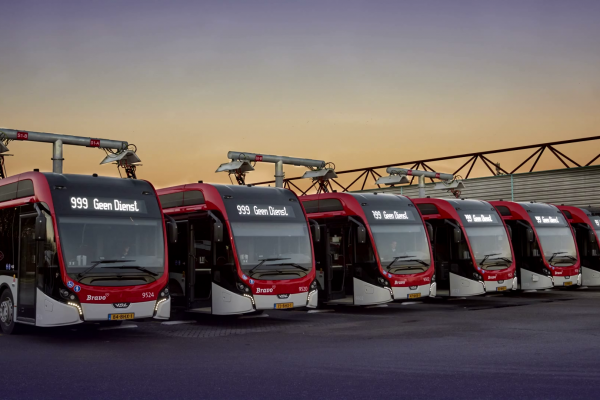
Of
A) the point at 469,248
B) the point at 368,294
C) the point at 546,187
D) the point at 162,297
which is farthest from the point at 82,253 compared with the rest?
the point at 546,187

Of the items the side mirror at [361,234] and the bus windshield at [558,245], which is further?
the bus windshield at [558,245]

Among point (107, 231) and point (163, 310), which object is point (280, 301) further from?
point (107, 231)

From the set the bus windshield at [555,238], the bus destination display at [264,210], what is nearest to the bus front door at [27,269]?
the bus destination display at [264,210]

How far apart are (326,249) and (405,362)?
9.09 metres

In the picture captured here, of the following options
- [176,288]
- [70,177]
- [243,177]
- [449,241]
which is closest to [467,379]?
[70,177]

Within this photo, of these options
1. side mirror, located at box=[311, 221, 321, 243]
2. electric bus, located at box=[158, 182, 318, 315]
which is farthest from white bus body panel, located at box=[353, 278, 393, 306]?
electric bus, located at box=[158, 182, 318, 315]

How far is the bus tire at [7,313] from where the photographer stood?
45.4 feet

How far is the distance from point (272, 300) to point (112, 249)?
3.70 m

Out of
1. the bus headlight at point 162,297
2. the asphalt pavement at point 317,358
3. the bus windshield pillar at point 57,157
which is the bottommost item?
the asphalt pavement at point 317,358

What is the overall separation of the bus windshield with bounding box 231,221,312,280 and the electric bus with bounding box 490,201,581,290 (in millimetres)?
9038

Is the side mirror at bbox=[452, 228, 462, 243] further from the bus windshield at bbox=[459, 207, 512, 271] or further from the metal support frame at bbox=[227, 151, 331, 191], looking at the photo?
the metal support frame at bbox=[227, 151, 331, 191]

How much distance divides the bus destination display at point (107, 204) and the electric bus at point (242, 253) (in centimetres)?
168

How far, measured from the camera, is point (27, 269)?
1338 centimetres

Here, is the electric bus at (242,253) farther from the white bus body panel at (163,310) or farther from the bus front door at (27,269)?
the bus front door at (27,269)
